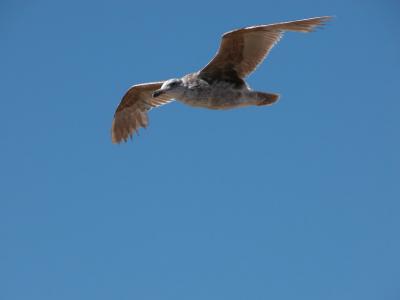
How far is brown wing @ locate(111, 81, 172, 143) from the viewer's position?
58.1 ft

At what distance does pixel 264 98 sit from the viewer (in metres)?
14.8

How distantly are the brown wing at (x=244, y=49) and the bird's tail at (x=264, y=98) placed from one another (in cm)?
57

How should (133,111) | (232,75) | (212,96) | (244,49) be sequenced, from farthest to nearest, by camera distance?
(133,111) → (232,75) → (244,49) → (212,96)

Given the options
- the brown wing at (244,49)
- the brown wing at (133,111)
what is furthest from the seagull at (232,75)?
the brown wing at (133,111)

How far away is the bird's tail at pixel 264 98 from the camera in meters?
14.7

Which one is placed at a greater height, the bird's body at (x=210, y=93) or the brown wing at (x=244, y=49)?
the brown wing at (x=244, y=49)

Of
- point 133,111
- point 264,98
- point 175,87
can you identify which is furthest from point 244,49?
point 133,111

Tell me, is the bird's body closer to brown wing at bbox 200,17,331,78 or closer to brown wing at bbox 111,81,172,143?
brown wing at bbox 200,17,331,78

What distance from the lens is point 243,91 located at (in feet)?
47.9

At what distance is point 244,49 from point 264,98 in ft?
3.73

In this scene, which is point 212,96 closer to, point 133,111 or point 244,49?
point 244,49

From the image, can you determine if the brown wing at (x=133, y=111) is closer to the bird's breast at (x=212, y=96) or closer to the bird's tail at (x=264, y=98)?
the bird's breast at (x=212, y=96)

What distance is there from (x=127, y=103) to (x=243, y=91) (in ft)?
14.3

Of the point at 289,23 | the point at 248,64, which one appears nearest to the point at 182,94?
the point at 248,64
